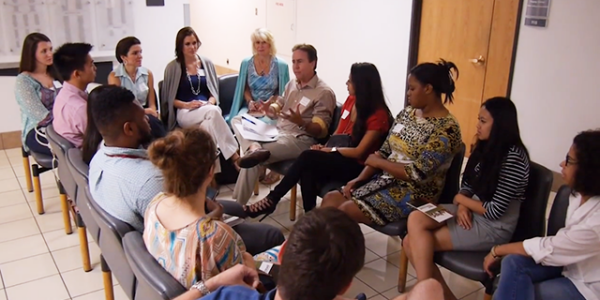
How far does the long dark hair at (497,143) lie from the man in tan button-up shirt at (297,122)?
4.48 feet

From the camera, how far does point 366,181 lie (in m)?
2.86

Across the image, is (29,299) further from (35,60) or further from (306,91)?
(306,91)

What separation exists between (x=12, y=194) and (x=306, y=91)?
254 cm

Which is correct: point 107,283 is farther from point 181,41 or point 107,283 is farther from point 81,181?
point 181,41

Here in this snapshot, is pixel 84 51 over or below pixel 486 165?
over

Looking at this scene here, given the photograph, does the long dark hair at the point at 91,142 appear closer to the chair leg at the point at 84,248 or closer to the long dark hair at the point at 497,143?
the chair leg at the point at 84,248

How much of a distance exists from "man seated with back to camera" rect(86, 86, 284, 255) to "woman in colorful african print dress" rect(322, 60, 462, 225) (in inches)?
22.8

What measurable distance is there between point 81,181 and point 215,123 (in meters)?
1.76

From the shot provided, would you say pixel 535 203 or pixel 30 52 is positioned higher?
pixel 30 52

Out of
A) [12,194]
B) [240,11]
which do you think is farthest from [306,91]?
[240,11]

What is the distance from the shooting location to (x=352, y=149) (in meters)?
2.96

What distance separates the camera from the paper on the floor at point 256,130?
11.4 ft

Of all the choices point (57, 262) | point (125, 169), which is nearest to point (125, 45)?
point (57, 262)

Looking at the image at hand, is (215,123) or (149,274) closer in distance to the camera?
(149,274)
